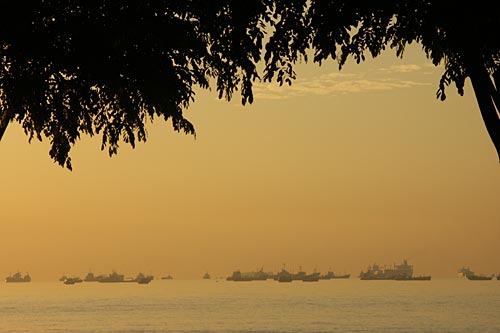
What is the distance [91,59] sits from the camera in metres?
19.0

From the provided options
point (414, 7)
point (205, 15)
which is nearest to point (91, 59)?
point (205, 15)

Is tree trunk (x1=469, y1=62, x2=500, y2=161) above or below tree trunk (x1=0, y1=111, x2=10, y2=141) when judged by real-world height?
below

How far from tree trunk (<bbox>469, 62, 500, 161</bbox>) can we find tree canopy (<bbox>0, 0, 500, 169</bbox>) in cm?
2

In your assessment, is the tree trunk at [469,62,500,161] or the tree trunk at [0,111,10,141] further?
the tree trunk at [0,111,10,141]

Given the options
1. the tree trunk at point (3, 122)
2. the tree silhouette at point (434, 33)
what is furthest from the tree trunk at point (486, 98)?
the tree trunk at point (3, 122)

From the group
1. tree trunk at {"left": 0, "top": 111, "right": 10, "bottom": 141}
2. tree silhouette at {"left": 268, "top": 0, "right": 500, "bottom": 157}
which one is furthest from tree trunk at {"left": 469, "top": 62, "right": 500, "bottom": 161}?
tree trunk at {"left": 0, "top": 111, "right": 10, "bottom": 141}

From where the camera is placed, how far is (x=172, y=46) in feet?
61.2

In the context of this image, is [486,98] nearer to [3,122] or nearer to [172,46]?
[172,46]

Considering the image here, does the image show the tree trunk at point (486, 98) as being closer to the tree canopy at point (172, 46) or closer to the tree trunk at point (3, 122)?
the tree canopy at point (172, 46)

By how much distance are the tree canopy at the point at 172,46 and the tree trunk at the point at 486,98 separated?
0.02m

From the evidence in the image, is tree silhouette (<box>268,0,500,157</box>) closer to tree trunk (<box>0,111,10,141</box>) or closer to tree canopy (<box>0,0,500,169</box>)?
tree canopy (<box>0,0,500,169</box>)

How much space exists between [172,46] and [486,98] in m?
5.75

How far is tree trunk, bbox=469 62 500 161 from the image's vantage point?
16031mm

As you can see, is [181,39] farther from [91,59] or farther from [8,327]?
[8,327]
